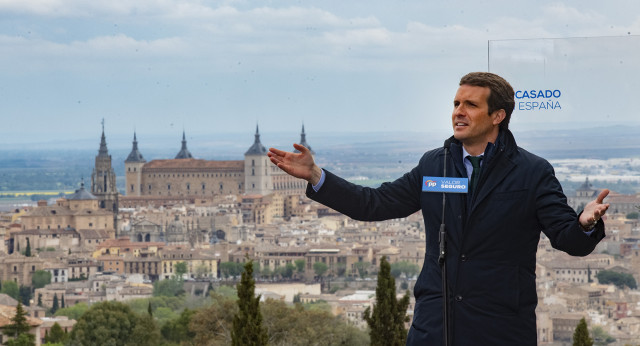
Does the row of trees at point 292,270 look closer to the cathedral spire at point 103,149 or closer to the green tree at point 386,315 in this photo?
the cathedral spire at point 103,149

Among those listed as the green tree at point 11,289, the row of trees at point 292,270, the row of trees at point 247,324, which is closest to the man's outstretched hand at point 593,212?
the row of trees at point 247,324

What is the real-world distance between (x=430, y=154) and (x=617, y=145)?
7.41ft

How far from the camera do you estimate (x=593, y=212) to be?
154cm

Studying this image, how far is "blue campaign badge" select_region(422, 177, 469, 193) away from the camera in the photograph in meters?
1.64

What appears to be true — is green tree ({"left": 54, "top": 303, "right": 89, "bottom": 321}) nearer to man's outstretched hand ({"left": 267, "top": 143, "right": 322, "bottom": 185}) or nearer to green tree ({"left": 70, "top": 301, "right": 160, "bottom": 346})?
green tree ({"left": 70, "top": 301, "right": 160, "bottom": 346})

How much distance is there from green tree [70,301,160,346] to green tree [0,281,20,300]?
76.0 feet

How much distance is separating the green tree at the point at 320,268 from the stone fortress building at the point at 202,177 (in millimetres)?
27704

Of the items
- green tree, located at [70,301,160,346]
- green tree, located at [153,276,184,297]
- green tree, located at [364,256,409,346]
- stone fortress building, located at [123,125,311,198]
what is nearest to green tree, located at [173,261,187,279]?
green tree, located at [153,276,184,297]

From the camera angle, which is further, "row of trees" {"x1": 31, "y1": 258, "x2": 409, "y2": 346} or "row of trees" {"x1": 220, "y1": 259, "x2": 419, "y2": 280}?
"row of trees" {"x1": 220, "y1": 259, "x2": 419, "y2": 280}

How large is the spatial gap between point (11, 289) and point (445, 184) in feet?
148

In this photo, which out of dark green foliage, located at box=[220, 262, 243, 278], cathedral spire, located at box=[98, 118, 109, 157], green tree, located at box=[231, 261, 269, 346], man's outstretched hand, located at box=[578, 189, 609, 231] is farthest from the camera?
cathedral spire, located at box=[98, 118, 109, 157]

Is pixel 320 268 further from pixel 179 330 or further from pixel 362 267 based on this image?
pixel 179 330

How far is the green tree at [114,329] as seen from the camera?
20828mm

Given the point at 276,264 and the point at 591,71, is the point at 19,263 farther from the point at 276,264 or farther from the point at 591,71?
the point at 591,71
